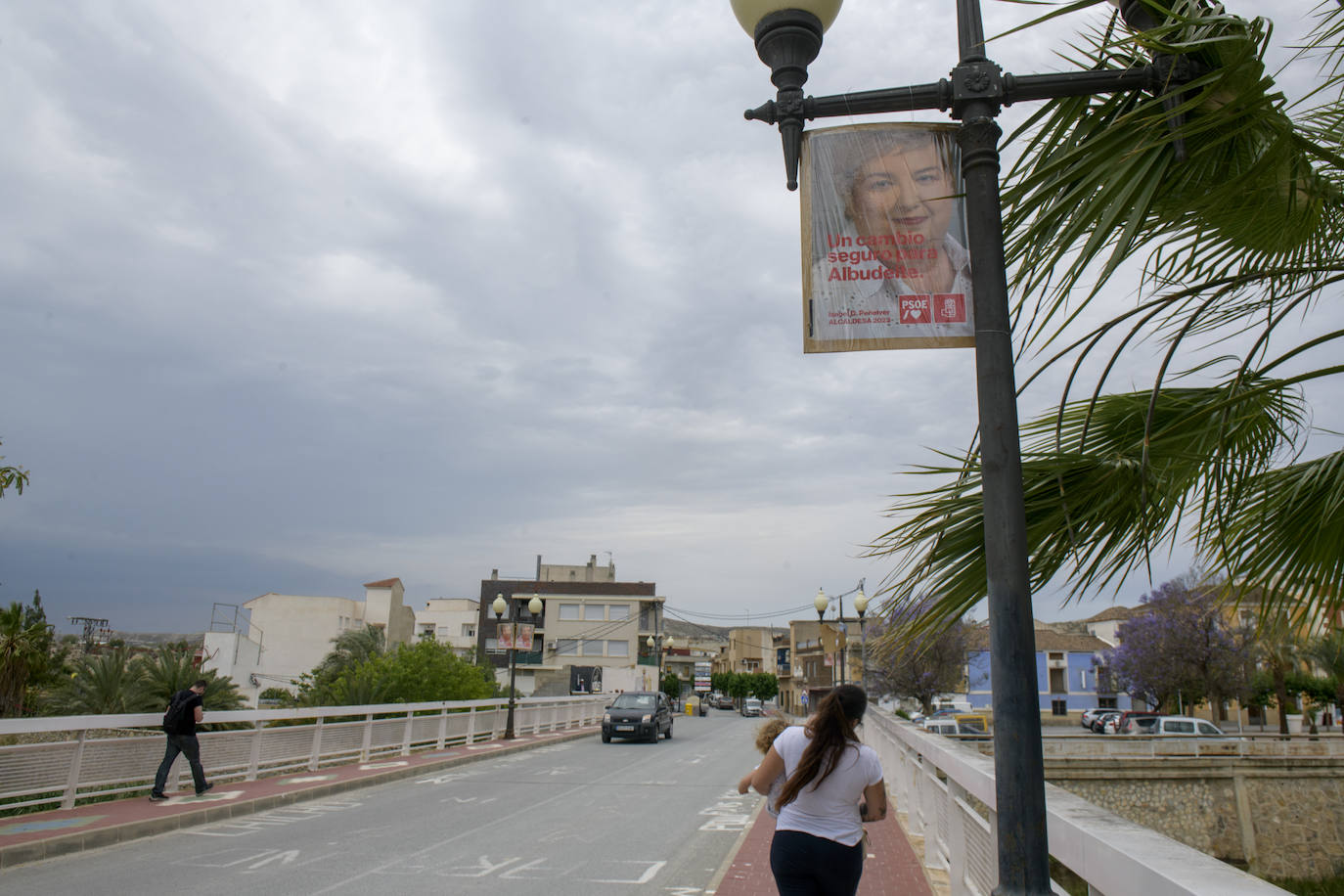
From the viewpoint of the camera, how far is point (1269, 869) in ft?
87.8

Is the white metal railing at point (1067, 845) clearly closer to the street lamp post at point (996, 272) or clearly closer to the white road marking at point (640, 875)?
the street lamp post at point (996, 272)

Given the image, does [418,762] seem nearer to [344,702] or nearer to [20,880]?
[344,702]

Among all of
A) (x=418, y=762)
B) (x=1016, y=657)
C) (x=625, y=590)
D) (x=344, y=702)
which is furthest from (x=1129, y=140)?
(x=625, y=590)

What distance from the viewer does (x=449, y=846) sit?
9953mm

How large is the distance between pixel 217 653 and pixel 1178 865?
4935 centimetres

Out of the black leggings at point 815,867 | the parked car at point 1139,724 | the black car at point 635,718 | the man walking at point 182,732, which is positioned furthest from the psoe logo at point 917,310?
the parked car at point 1139,724

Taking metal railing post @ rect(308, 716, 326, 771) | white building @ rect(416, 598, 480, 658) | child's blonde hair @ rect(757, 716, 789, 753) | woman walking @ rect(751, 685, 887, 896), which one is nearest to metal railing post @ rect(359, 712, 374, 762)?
metal railing post @ rect(308, 716, 326, 771)

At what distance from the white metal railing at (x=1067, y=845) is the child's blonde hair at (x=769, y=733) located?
102 cm

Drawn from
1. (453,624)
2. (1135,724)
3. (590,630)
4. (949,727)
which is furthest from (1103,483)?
(453,624)

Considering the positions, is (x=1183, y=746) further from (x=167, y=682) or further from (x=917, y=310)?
(x=917, y=310)

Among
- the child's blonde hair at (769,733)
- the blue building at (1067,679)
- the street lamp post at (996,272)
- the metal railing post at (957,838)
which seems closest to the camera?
the street lamp post at (996,272)

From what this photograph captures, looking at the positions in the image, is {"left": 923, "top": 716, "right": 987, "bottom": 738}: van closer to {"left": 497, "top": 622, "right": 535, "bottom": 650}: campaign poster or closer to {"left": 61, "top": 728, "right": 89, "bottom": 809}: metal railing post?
{"left": 497, "top": 622, "right": 535, "bottom": 650}: campaign poster

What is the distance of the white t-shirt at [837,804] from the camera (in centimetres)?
424

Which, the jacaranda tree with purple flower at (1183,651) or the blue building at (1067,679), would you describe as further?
the blue building at (1067,679)
